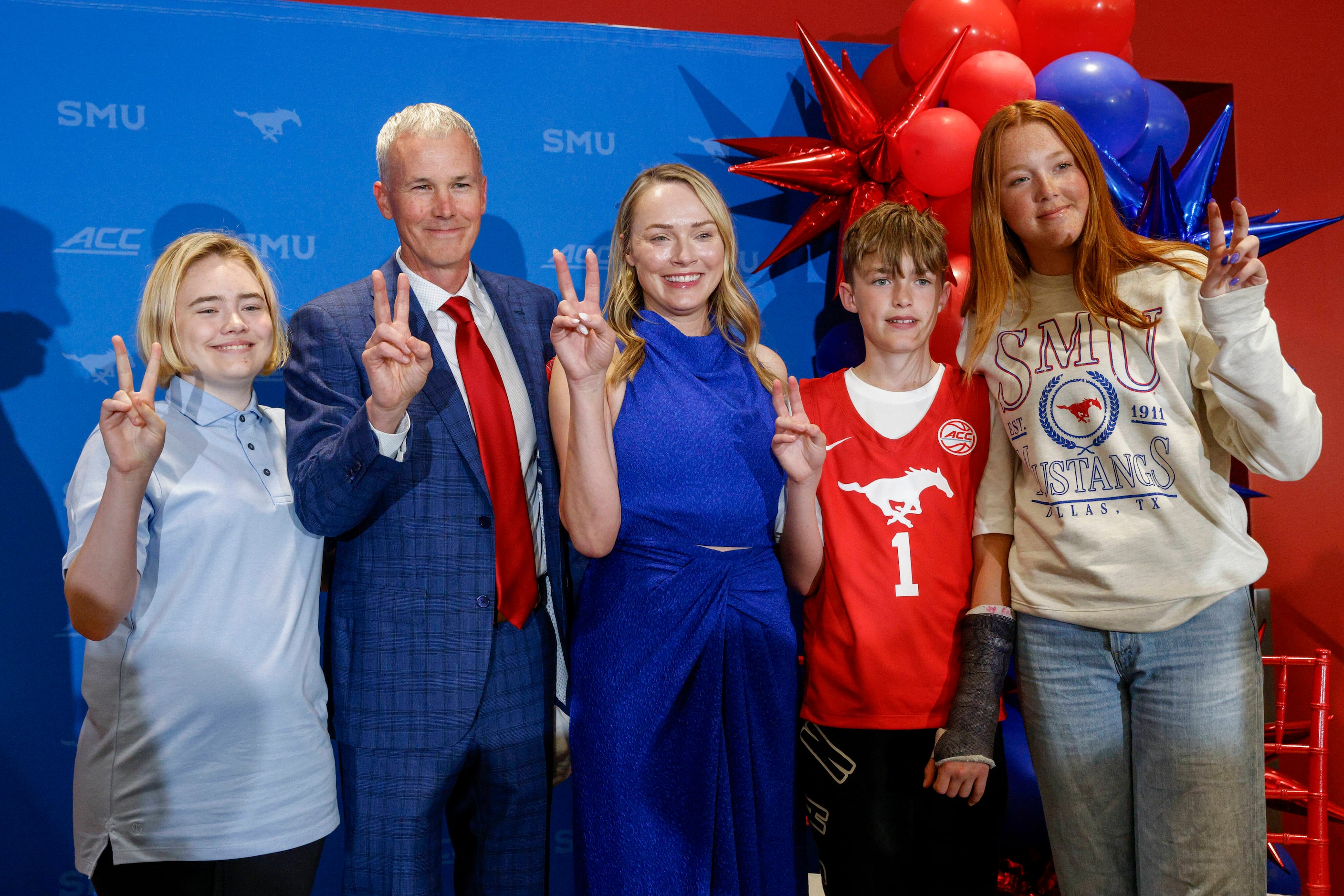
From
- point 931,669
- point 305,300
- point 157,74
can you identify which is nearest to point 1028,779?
point 931,669

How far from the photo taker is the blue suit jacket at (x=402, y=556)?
6.40 ft

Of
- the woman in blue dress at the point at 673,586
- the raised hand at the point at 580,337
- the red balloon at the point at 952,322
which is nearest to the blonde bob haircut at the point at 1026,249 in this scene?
the red balloon at the point at 952,322

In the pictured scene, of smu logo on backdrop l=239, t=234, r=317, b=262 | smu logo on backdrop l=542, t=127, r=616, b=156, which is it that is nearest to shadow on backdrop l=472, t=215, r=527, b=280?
smu logo on backdrop l=542, t=127, r=616, b=156

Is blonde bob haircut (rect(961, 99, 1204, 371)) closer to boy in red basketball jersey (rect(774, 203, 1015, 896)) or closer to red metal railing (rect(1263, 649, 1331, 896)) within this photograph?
boy in red basketball jersey (rect(774, 203, 1015, 896))

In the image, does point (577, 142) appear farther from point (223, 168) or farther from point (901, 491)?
point (901, 491)

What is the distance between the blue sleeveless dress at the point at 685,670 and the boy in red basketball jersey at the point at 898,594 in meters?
0.11

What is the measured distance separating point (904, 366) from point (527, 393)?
893mm

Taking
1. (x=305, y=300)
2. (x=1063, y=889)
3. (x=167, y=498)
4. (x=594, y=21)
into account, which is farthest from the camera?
(x=594, y=21)

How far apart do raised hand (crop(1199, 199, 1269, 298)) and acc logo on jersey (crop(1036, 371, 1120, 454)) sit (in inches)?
11.5

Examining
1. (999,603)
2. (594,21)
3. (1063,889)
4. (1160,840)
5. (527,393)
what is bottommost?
(1063,889)

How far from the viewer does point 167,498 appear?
71.9 inches

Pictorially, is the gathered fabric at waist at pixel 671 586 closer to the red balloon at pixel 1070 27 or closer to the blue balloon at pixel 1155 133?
the blue balloon at pixel 1155 133

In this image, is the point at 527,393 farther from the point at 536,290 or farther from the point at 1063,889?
the point at 1063,889

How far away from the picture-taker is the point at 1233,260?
5.56 ft
